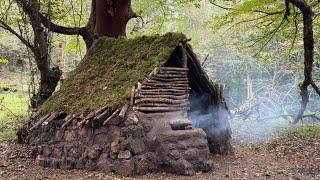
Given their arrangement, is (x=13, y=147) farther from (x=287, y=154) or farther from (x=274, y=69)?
(x=274, y=69)

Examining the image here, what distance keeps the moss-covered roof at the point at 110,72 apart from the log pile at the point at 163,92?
162 mm

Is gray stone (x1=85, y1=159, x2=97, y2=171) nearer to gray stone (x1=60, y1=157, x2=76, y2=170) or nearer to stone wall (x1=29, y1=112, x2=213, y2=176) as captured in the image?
stone wall (x1=29, y1=112, x2=213, y2=176)

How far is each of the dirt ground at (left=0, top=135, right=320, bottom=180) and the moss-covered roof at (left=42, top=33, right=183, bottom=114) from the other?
111 cm

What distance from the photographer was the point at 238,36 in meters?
20.9

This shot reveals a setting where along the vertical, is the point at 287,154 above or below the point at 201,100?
below

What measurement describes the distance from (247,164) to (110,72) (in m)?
3.12

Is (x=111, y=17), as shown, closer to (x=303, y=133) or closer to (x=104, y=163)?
(x=104, y=163)

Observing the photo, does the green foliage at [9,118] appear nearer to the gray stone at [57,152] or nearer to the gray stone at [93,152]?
the gray stone at [57,152]

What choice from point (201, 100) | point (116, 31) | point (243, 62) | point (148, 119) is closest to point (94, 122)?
point (148, 119)

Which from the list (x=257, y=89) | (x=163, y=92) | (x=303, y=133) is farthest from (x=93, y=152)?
(x=257, y=89)

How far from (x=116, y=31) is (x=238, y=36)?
12588 mm

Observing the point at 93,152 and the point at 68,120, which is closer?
the point at 93,152

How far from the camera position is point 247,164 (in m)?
7.47

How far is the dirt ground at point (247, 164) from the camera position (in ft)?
20.4
